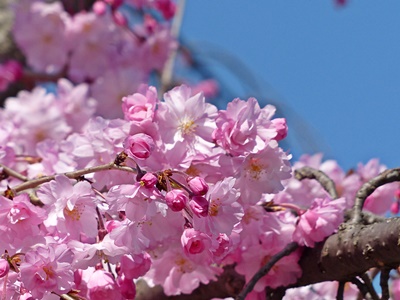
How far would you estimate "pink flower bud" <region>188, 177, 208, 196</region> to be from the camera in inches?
44.1

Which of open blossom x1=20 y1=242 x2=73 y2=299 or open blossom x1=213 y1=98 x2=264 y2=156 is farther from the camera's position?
open blossom x1=213 y1=98 x2=264 y2=156

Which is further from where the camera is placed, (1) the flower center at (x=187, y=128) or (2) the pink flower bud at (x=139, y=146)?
(1) the flower center at (x=187, y=128)

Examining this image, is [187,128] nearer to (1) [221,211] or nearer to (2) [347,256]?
(1) [221,211]

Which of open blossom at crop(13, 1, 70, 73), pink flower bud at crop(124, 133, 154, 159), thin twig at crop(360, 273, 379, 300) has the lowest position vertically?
open blossom at crop(13, 1, 70, 73)

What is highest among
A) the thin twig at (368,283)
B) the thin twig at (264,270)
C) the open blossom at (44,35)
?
the thin twig at (368,283)

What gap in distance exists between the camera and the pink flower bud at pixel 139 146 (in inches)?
45.6

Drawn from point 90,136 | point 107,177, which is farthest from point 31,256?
point 90,136

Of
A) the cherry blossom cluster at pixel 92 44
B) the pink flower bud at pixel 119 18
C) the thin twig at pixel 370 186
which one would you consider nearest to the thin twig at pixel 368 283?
the thin twig at pixel 370 186

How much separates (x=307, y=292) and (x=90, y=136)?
578mm

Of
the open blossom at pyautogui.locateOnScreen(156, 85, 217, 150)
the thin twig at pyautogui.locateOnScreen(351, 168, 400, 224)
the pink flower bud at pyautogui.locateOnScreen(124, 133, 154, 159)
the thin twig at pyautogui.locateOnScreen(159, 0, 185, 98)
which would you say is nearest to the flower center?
the open blossom at pyautogui.locateOnScreen(156, 85, 217, 150)

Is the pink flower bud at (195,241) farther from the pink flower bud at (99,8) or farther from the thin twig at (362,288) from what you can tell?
the pink flower bud at (99,8)

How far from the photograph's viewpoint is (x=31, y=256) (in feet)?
3.62

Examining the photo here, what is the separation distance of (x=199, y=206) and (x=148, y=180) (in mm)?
80

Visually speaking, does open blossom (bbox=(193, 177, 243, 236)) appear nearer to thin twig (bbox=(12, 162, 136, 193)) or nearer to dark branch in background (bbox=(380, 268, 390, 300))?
thin twig (bbox=(12, 162, 136, 193))
